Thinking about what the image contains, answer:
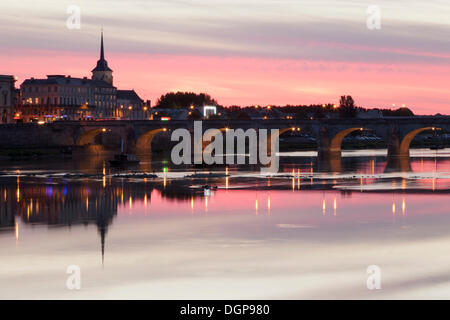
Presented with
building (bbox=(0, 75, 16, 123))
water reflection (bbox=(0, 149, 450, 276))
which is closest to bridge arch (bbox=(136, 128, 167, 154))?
building (bbox=(0, 75, 16, 123))

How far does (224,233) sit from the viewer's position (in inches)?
1740

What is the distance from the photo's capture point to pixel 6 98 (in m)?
177

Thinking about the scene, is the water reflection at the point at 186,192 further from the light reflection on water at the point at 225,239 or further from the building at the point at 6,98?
the building at the point at 6,98

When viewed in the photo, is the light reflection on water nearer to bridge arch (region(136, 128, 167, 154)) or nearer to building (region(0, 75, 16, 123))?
bridge arch (region(136, 128, 167, 154))

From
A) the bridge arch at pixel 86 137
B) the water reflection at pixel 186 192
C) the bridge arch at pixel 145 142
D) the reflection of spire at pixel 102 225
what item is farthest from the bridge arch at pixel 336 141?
the reflection of spire at pixel 102 225

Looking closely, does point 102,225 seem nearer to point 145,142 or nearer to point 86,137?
point 145,142

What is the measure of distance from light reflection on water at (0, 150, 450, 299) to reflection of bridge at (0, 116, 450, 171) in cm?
5933

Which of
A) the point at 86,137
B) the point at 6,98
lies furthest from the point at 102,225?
the point at 6,98

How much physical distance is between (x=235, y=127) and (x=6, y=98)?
58.8 meters

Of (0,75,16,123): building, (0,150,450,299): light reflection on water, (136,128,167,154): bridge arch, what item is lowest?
(0,150,450,299): light reflection on water

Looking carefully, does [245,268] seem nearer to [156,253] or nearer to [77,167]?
[156,253]

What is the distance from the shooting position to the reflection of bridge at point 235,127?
434 ft

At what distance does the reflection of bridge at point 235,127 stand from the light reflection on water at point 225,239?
195 ft

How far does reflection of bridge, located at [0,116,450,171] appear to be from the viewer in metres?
132
